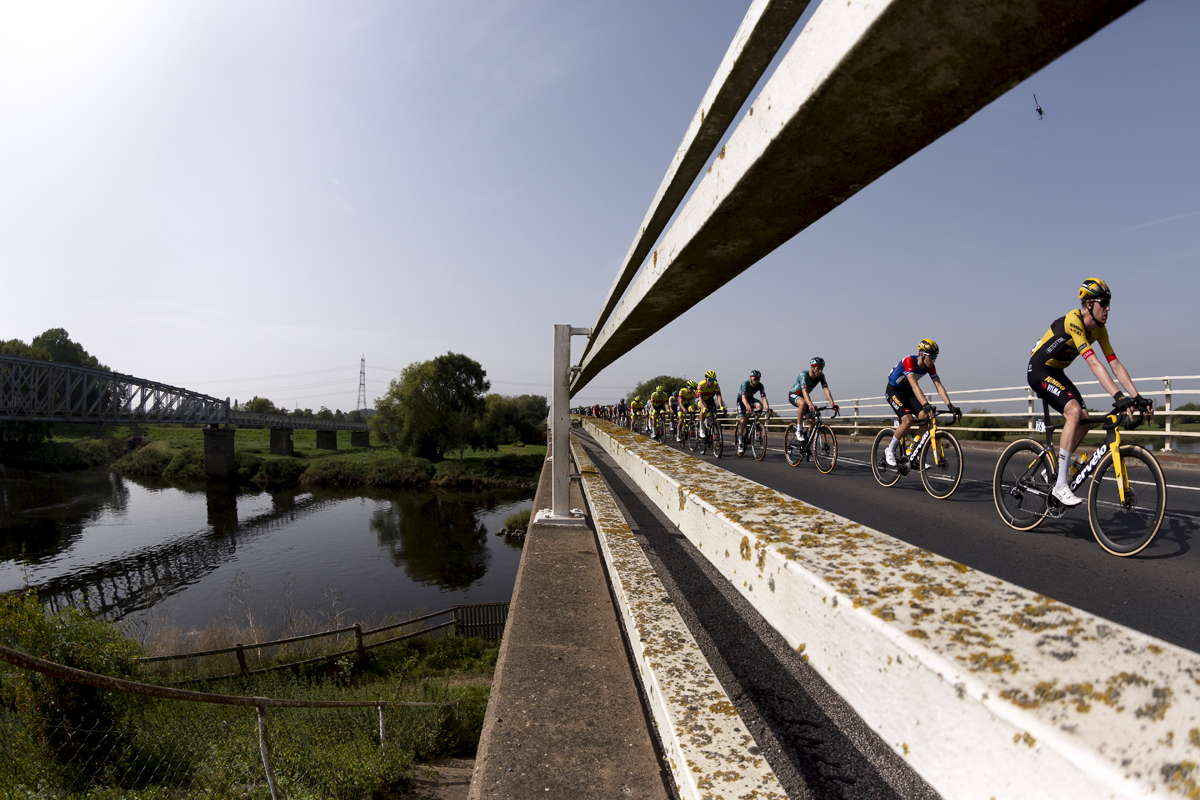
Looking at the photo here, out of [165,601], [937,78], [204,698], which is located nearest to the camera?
[937,78]

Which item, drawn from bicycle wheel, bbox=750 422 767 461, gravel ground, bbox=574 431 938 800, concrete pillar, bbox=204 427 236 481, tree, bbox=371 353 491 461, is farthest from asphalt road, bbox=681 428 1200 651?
concrete pillar, bbox=204 427 236 481

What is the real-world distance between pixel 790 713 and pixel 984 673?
61.3 inches

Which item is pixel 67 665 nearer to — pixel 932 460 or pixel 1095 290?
pixel 932 460

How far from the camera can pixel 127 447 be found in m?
87.4

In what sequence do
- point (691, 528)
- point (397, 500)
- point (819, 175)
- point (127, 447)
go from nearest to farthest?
point (819, 175) < point (691, 528) < point (397, 500) < point (127, 447)

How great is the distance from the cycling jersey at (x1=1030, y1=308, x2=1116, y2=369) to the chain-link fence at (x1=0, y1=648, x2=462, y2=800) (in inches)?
278

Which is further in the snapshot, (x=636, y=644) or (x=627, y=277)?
(x=627, y=277)

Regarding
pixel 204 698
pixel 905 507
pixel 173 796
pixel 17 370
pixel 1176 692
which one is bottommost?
pixel 173 796

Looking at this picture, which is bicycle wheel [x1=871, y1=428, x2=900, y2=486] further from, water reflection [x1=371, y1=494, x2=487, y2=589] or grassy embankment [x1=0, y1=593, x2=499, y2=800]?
water reflection [x1=371, y1=494, x2=487, y2=589]

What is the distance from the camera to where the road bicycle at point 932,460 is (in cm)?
717

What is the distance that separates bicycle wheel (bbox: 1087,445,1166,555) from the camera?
424 centimetres

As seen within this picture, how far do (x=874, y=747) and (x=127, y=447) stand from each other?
113127mm

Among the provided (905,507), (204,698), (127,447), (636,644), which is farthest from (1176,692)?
(127,447)

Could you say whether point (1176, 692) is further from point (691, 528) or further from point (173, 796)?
point (173, 796)
